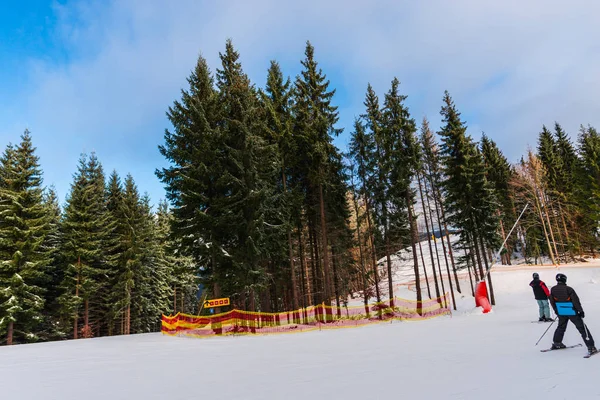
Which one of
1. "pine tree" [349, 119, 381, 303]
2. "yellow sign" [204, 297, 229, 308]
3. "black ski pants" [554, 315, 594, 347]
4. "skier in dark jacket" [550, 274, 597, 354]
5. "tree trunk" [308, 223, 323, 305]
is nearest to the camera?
"black ski pants" [554, 315, 594, 347]

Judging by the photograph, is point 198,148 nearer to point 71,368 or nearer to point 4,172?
point 71,368

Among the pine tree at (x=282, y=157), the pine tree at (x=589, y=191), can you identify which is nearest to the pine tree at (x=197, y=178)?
the pine tree at (x=282, y=157)

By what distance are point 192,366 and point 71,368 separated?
151 inches

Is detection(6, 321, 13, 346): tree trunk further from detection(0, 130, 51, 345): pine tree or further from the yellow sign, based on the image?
the yellow sign

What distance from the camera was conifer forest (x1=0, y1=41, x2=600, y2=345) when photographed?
67.9 feet

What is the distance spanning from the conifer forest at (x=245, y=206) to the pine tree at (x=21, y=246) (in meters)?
0.12

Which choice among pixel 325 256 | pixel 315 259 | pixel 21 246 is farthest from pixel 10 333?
pixel 325 256

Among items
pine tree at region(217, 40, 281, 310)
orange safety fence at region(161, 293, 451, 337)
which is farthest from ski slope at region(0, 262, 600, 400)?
pine tree at region(217, 40, 281, 310)

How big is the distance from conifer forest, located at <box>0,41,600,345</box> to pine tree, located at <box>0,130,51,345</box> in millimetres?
123

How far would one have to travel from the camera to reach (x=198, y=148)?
2161 centimetres

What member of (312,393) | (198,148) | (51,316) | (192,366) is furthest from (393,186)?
(51,316)

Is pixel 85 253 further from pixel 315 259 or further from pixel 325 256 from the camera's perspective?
pixel 325 256

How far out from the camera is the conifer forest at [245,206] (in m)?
20.7

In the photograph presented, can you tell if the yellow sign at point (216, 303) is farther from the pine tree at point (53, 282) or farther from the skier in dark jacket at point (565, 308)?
the pine tree at point (53, 282)
